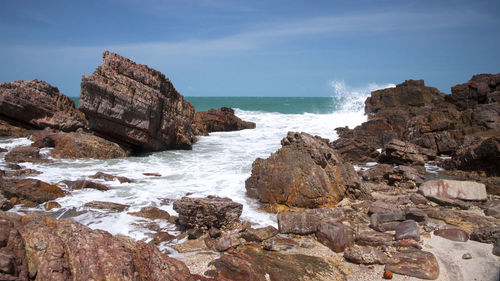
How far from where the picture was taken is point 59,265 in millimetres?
2871

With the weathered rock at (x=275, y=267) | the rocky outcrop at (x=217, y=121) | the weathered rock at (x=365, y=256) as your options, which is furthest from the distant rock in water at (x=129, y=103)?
the weathered rock at (x=365, y=256)

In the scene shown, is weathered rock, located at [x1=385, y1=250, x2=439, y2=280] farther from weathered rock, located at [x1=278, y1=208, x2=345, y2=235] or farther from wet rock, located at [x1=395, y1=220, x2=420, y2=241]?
weathered rock, located at [x1=278, y1=208, x2=345, y2=235]

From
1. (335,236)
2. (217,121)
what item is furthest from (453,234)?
(217,121)

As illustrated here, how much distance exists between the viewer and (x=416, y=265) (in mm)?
4559

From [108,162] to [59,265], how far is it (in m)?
9.48

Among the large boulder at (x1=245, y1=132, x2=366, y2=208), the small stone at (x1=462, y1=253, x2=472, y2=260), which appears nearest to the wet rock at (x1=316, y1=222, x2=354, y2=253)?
the small stone at (x1=462, y1=253, x2=472, y2=260)

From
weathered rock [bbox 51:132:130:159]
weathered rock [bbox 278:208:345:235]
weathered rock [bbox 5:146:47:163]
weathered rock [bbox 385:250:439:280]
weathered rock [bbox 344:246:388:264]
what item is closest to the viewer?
weathered rock [bbox 385:250:439:280]

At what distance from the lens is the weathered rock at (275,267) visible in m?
4.25

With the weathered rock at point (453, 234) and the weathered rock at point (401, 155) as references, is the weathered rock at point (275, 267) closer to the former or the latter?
the weathered rock at point (453, 234)

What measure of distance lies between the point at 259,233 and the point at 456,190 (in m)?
5.22

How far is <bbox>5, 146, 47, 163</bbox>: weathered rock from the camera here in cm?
1051

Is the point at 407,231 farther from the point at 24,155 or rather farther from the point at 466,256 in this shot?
the point at 24,155

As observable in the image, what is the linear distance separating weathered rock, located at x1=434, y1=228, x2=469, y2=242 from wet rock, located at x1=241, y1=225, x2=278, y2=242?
2851 millimetres

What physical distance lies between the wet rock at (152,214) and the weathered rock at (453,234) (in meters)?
5.06
